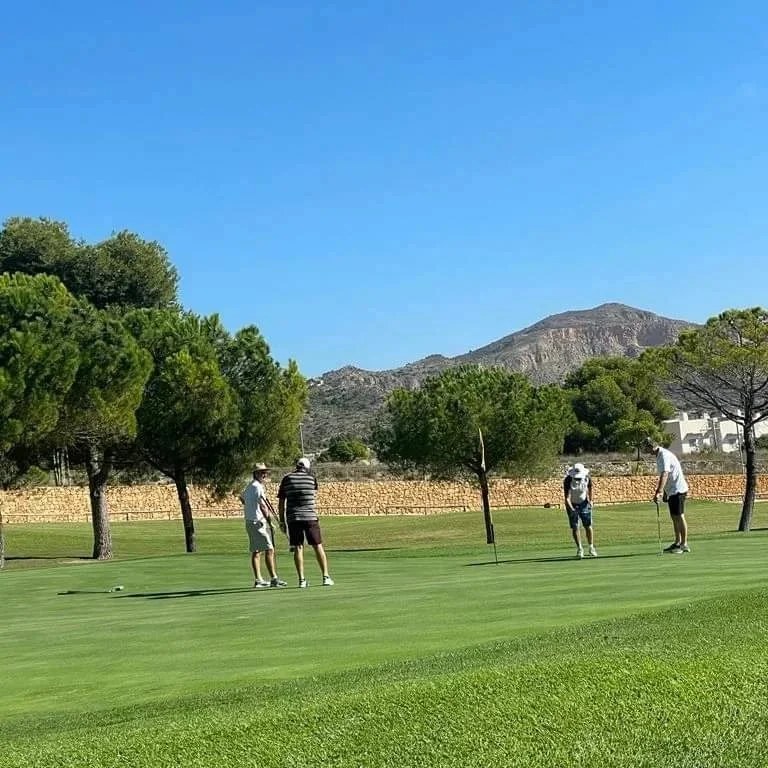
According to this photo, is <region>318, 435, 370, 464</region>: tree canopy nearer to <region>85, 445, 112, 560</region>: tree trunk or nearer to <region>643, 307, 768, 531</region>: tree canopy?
<region>643, 307, 768, 531</region>: tree canopy

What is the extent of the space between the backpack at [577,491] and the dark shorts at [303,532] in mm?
5205

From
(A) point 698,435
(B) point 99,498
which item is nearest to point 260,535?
(B) point 99,498

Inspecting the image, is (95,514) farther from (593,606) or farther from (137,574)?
(593,606)

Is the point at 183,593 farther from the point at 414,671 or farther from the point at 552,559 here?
the point at 414,671

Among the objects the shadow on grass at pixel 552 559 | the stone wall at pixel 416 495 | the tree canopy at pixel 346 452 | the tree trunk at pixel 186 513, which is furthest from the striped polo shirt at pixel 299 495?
the tree canopy at pixel 346 452

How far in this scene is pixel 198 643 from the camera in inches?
407

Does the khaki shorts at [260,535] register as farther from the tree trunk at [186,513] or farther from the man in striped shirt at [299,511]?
the tree trunk at [186,513]

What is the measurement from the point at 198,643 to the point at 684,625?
4500mm

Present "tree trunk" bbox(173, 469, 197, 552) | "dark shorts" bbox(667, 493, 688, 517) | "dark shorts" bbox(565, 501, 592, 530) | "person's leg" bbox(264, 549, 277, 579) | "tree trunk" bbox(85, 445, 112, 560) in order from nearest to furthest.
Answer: "person's leg" bbox(264, 549, 277, 579)
"dark shorts" bbox(667, 493, 688, 517)
"dark shorts" bbox(565, 501, 592, 530)
"tree trunk" bbox(85, 445, 112, 560)
"tree trunk" bbox(173, 469, 197, 552)

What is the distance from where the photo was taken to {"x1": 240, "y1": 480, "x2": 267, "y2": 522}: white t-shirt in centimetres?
1730

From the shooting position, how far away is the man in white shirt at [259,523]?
17.3 m

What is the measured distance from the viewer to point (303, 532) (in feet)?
53.1

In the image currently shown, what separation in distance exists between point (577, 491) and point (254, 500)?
5.65 meters

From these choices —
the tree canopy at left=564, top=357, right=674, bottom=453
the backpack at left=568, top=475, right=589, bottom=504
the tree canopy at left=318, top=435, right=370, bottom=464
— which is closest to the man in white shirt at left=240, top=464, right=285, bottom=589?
the backpack at left=568, top=475, right=589, bottom=504
